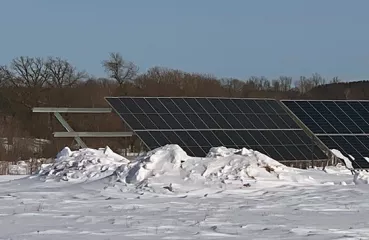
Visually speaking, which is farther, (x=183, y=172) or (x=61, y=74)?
(x=61, y=74)

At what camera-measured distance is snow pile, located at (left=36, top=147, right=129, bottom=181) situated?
1534 centimetres

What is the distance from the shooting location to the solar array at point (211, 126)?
19844 mm

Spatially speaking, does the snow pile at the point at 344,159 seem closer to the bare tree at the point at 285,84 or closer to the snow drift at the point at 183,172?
the snow drift at the point at 183,172

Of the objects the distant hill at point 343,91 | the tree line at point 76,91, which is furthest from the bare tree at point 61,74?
the distant hill at point 343,91

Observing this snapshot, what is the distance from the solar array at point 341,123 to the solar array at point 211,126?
0.49 meters

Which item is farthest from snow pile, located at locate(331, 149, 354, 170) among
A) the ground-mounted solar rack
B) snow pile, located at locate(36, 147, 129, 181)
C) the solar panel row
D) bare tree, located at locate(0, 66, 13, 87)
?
bare tree, located at locate(0, 66, 13, 87)

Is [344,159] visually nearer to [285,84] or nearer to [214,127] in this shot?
[214,127]

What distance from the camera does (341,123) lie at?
870 inches

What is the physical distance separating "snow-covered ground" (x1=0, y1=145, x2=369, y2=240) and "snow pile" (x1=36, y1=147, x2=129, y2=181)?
0.02 meters

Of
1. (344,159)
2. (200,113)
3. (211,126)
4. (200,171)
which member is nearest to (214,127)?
(211,126)

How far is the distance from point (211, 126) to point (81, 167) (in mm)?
6175

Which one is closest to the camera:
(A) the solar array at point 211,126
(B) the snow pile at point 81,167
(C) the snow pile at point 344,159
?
(B) the snow pile at point 81,167

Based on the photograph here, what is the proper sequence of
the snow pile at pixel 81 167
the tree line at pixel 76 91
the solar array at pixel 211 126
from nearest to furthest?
the snow pile at pixel 81 167 < the solar array at pixel 211 126 < the tree line at pixel 76 91

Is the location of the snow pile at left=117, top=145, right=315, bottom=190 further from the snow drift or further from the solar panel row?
the solar panel row
